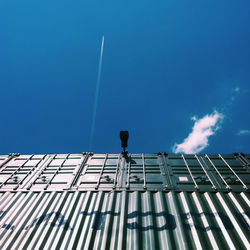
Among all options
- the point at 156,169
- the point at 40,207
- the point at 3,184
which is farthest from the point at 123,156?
the point at 3,184

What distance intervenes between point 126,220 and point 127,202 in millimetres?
770

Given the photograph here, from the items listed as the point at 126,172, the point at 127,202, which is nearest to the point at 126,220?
the point at 127,202

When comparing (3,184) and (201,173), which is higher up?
(201,173)

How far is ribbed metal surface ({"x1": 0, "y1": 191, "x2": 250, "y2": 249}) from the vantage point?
3.67 m

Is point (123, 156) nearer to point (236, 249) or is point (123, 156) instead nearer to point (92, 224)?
Answer: point (92, 224)

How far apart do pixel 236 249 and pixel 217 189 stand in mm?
2265

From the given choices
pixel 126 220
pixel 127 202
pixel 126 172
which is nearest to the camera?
pixel 126 220

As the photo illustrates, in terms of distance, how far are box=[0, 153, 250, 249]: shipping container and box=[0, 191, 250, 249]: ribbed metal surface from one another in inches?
0.8

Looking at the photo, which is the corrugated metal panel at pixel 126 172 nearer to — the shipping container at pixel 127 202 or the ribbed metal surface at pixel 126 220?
the shipping container at pixel 127 202

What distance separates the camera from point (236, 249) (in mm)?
3410

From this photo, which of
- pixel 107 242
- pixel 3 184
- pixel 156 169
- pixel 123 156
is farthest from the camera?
pixel 123 156

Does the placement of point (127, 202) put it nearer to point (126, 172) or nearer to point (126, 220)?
point (126, 220)

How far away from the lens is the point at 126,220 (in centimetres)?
424

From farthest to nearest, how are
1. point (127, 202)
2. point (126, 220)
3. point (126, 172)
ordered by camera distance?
point (126, 172)
point (127, 202)
point (126, 220)
